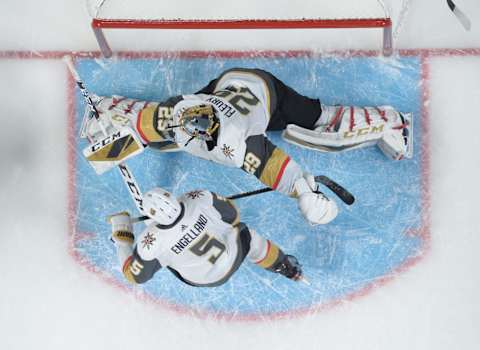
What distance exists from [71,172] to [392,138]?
1614mm

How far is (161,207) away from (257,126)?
57 cm

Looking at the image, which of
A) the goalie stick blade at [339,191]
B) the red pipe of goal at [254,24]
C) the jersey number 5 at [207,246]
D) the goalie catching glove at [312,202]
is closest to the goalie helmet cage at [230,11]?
the red pipe of goal at [254,24]

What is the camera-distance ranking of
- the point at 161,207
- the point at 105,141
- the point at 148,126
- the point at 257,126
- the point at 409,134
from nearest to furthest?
1. the point at 161,207
2. the point at 257,126
3. the point at 105,141
4. the point at 148,126
5. the point at 409,134

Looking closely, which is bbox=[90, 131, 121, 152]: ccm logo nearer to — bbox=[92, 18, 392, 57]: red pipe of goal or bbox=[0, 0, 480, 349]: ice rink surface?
bbox=[0, 0, 480, 349]: ice rink surface

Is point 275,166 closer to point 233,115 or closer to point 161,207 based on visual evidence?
point 233,115

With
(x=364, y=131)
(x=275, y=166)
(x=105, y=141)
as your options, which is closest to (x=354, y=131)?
(x=364, y=131)

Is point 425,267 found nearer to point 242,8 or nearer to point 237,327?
point 237,327

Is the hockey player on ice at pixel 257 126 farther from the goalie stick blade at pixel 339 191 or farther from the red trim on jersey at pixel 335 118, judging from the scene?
the goalie stick blade at pixel 339 191

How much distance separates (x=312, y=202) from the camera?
2.84m

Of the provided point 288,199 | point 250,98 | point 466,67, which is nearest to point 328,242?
point 288,199

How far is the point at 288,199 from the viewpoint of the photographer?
3.44 metres

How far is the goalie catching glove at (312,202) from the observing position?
112 inches

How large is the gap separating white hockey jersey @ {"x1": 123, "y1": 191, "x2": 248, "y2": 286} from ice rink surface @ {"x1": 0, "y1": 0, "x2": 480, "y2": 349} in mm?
532

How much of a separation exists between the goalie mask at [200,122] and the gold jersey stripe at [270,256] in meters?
0.67
